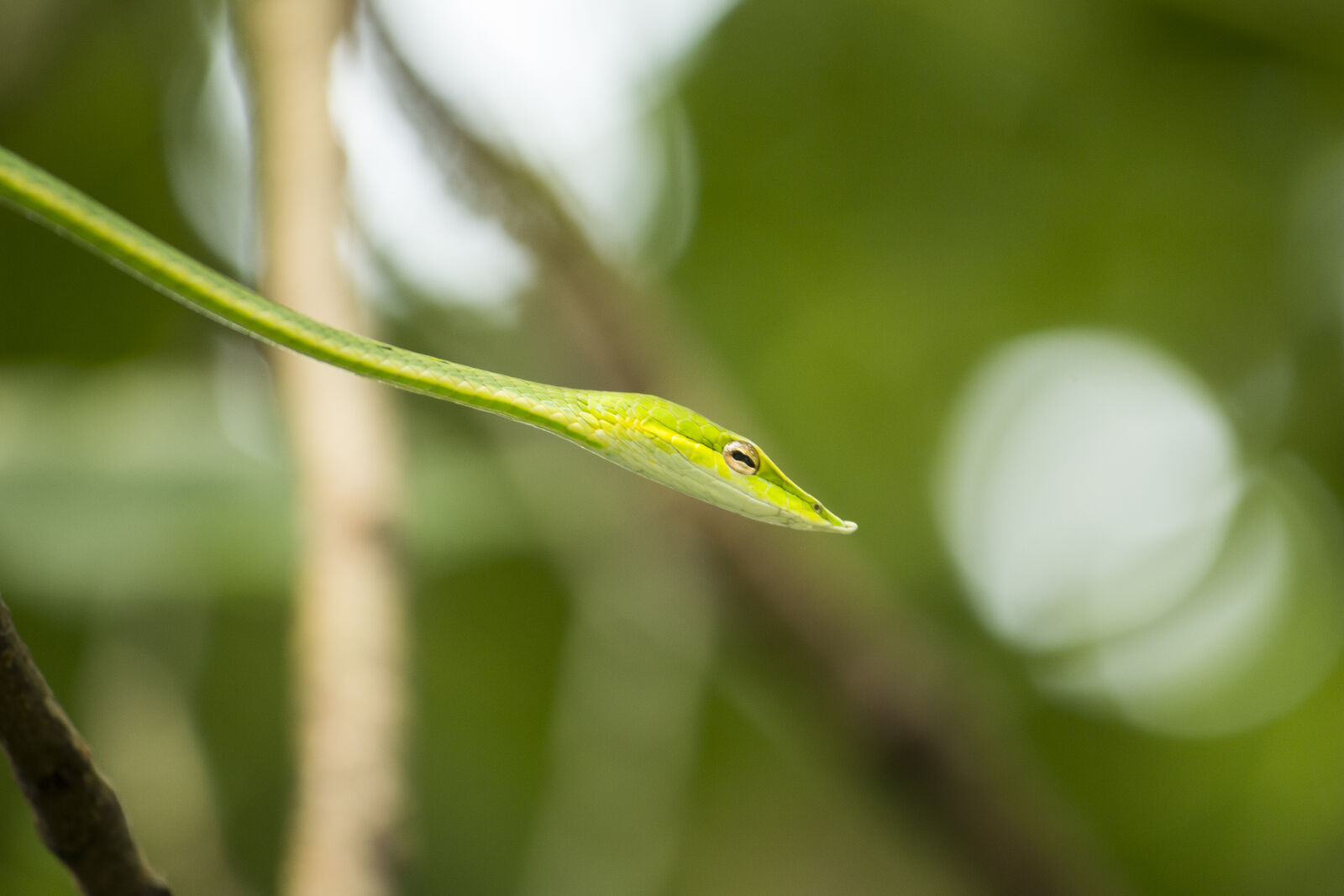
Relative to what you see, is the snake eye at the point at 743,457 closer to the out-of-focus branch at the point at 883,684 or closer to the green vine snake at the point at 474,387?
the green vine snake at the point at 474,387

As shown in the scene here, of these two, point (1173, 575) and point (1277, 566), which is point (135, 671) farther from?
point (1277, 566)

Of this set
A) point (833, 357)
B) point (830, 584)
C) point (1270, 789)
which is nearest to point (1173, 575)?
point (1270, 789)

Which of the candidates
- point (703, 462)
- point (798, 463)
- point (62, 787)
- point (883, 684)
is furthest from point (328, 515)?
point (798, 463)

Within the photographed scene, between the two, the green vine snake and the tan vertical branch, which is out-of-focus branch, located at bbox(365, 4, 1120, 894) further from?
the green vine snake

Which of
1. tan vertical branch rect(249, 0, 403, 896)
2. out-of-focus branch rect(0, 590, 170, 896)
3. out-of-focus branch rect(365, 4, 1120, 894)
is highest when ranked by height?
out-of-focus branch rect(365, 4, 1120, 894)

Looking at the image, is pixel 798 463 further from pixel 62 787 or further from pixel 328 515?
pixel 62 787

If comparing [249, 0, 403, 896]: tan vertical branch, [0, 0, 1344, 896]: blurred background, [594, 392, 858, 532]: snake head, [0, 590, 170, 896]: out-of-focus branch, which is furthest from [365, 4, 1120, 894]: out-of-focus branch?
[0, 590, 170, 896]: out-of-focus branch

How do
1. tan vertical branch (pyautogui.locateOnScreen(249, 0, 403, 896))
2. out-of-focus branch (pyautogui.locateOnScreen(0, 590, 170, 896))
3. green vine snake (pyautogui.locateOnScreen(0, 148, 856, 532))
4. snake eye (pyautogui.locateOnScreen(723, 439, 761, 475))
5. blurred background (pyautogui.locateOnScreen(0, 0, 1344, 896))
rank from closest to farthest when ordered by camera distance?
out-of-focus branch (pyautogui.locateOnScreen(0, 590, 170, 896)) < green vine snake (pyautogui.locateOnScreen(0, 148, 856, 532)) < tan vertical branch (pyautogui.locateOnScreen(249, 0, 403, 896)) < snake eye (pyautogui.locateOnScreen(723, 439, 761, 475)) < blurred background (pyautogui.locateOnScreen(0, 0, 1344, 896))
